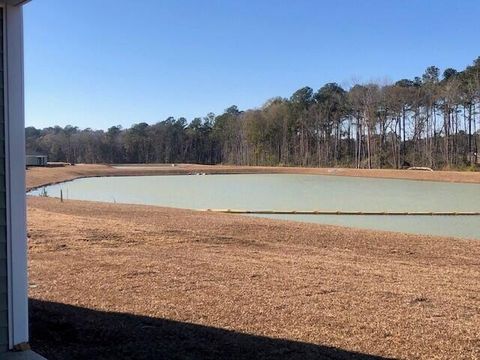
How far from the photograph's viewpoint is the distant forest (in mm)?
49938

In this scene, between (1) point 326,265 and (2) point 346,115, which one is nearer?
(1) point 326,265

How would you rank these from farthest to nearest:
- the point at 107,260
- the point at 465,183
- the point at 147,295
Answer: the point at 465,183, the point at 107,260, the point at 147,295

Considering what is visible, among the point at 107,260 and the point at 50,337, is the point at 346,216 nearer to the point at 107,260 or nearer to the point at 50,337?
the point at 107,260

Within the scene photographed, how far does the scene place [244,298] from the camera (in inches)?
172

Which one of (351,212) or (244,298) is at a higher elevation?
(244,298)


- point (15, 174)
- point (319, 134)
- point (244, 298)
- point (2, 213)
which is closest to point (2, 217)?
point (2, 213)

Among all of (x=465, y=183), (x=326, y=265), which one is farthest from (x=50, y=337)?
(x=465, y=183)

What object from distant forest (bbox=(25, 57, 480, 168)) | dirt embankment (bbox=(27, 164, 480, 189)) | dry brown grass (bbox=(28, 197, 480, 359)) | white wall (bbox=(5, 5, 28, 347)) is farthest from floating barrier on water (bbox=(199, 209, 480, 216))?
distant forest (bbox=(25, 57, 480, 168))

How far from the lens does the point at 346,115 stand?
5994 centimetres

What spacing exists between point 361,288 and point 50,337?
2688 millimetres

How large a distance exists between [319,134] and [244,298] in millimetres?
59137

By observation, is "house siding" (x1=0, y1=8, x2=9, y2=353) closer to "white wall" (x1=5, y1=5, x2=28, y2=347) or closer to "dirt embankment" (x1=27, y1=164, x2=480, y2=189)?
"white wall" (x1=5, y1=5, x2=28, y2=347)

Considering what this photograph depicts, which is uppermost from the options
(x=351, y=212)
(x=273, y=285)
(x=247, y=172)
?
(x=247, y=172)

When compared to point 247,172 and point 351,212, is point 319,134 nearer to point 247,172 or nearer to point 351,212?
point 247,172
